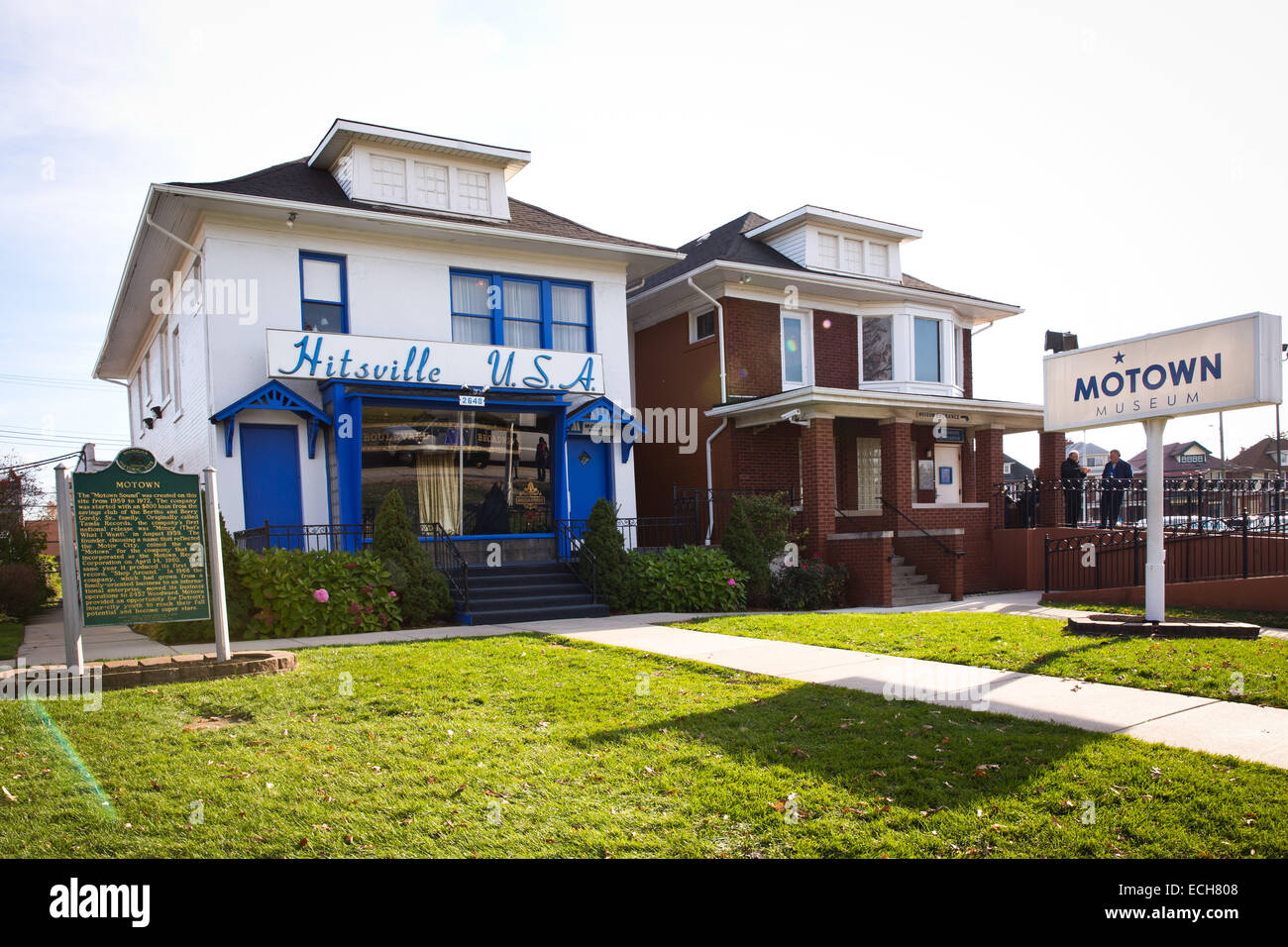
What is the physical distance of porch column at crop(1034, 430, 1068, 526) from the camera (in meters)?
20.5

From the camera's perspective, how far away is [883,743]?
5590 mm

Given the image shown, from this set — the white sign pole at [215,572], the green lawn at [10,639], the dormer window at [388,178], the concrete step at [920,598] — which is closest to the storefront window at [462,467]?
the dormer window at [388,178]

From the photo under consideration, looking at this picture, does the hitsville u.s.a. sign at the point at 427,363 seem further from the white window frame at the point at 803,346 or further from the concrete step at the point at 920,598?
the concrete step at the point at 920,598

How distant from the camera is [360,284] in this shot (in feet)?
51.9

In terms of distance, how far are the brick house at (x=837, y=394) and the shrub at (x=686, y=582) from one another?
312 centimetres

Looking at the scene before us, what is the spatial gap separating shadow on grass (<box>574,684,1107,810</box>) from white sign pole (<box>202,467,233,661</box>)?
13.6ft

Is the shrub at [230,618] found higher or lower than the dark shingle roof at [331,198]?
lower

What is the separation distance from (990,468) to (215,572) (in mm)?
17481

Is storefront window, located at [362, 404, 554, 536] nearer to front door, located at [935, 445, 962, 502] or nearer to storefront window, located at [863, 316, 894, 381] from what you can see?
storefront window, located at [863, 316, 894, 381]

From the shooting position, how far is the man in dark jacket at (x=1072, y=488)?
1942 centimetres

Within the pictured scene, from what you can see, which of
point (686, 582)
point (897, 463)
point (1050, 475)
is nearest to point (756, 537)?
point (686, 582)

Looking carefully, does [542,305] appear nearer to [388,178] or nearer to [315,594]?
[388,178]

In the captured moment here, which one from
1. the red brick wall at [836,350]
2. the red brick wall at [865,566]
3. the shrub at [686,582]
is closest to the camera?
the shrub at [686,582]
